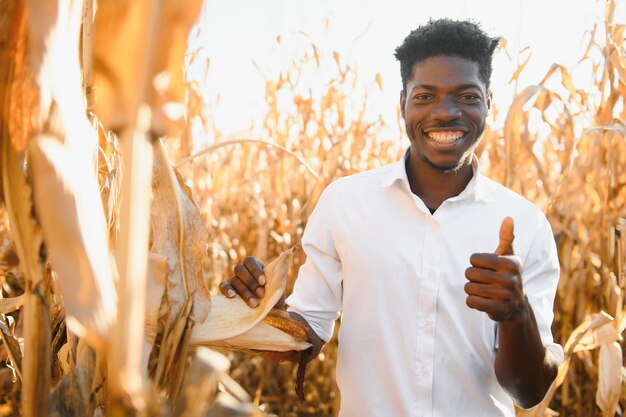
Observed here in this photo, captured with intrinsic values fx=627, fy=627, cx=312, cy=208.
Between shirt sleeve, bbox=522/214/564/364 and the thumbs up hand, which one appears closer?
the thumbs up hand

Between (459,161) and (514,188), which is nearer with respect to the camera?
(459,161)

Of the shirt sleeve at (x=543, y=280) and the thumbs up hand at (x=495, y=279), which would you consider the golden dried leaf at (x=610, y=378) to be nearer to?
the shirt sleeve at (x=543, y=280)

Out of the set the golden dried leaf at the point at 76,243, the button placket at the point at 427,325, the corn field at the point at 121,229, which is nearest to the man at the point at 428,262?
the button placket at the point at 427,325

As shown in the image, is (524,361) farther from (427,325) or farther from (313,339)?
(313,339)

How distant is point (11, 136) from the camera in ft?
1.31

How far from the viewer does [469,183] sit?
1.20 meters

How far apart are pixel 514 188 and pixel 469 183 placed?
3.40 ft

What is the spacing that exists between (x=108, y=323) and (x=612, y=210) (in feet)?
6.11

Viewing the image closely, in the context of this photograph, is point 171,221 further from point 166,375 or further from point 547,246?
point 547,246

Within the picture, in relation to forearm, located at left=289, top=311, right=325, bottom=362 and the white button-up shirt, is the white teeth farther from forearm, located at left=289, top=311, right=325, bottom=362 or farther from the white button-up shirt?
forearm, located at left=289, top=311, right=325, bottom=362

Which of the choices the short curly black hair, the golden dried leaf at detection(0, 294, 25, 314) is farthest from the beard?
the golden dried leaf at detection(0, 294, 25, 314)

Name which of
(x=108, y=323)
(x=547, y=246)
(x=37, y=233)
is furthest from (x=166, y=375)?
(x=547, y=246)

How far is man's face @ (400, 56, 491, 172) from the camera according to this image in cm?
117

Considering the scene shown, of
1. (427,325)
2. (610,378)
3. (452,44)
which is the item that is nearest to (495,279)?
(427,325)
